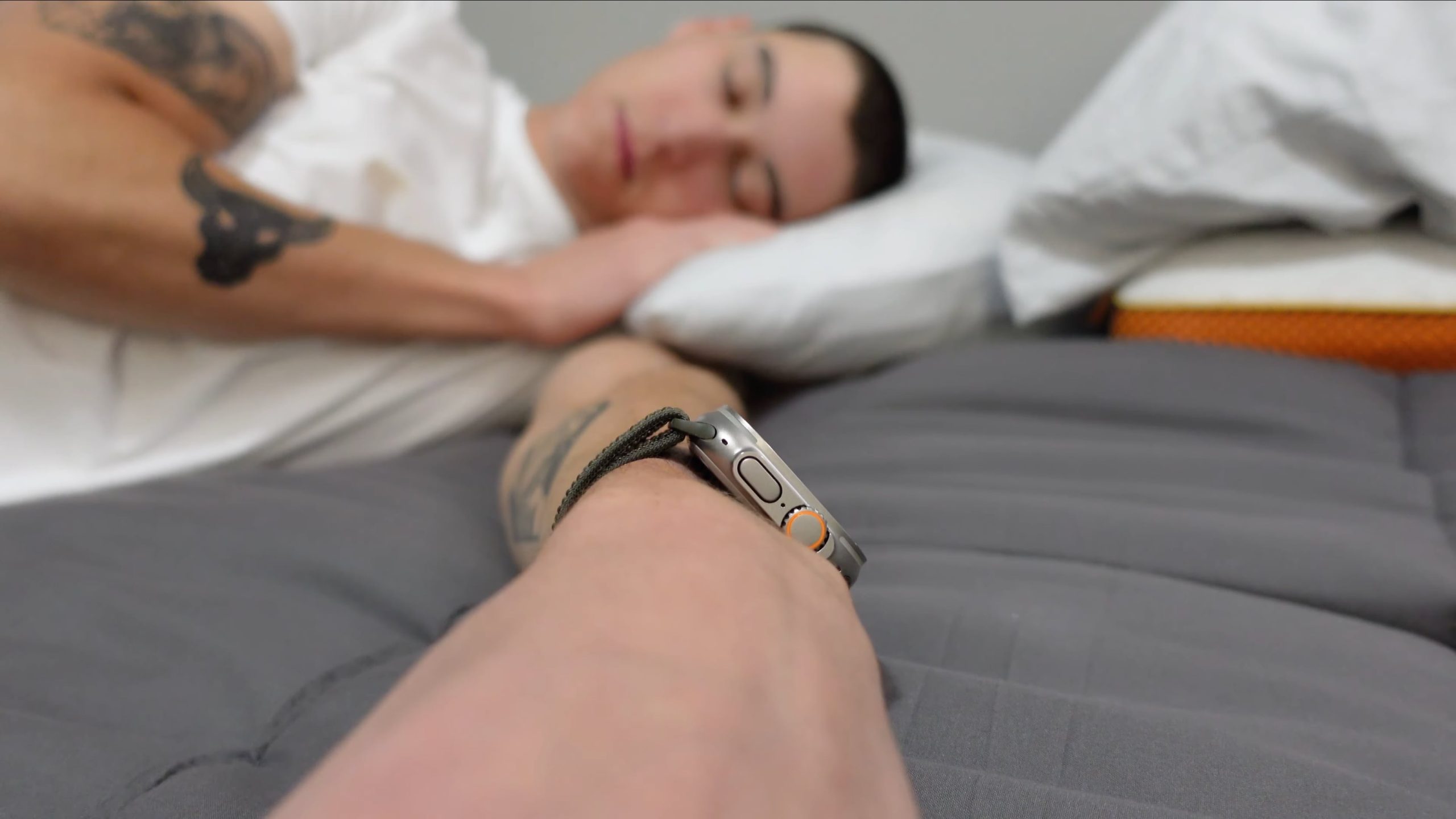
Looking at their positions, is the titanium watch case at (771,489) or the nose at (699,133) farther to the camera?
the nose at (699,133)

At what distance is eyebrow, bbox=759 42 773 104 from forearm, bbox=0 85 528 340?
42cm

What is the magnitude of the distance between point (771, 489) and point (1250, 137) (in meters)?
0.61

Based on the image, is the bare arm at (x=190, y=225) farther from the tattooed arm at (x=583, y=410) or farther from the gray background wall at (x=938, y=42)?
the gray background wall at (x=938, y=42)

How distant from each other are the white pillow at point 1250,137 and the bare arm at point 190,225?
45cm

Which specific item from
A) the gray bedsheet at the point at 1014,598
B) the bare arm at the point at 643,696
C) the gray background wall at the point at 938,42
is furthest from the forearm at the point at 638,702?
the gray background wall at the point at 938,42

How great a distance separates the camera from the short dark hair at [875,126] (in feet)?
3.55

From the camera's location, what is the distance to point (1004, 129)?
1319 millimetres

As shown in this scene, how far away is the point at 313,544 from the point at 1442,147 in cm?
93

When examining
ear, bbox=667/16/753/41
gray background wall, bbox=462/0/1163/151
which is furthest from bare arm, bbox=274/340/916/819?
gray background wall, bbox=462/0/1163/151

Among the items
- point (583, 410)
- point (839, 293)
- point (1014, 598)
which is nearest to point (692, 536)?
point (1014, 598)

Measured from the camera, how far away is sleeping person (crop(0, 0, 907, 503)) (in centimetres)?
72

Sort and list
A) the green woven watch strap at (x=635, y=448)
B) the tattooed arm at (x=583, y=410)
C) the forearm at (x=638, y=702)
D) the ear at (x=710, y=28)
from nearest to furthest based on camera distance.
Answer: the forearm at (x=638, y=702) < the green woven watch strap at (x=635, y=448) < the tattooed arm at (x=583, y=410) < the ear at (x=710, y=28)

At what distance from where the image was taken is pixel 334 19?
3.22ft

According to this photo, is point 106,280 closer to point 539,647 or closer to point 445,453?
point 445,453
